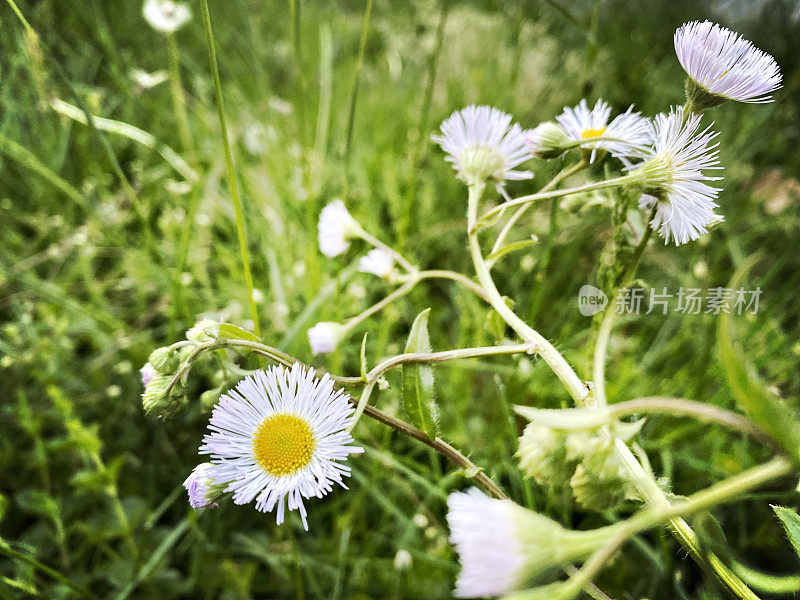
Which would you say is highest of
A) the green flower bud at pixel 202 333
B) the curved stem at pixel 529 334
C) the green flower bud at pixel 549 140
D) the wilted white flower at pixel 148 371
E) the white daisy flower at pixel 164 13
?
the white daisy flower at pixel 164 13

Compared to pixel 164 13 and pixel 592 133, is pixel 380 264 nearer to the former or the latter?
pixel 592 133

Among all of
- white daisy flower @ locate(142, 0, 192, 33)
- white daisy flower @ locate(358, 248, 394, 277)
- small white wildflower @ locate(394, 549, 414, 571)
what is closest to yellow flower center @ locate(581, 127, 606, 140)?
white daisy flower @ locate(358, 248, 394, 277)

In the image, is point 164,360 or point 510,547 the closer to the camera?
point 510,547

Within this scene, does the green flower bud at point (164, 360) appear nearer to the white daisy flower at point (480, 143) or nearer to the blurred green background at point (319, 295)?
the blurred green background at point (319, 295)

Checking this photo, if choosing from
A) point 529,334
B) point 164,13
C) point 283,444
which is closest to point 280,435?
point 283,444

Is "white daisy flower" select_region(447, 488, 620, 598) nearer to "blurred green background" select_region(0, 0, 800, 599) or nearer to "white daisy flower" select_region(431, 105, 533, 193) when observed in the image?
"blurred green background" select_region(0, 0, 800, 599)

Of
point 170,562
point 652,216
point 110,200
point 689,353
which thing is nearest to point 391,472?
point 170,562

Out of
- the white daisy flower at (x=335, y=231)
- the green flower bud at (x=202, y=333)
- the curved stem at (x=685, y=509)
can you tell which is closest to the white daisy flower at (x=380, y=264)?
the white daisy flower at (x=335, y=231)
